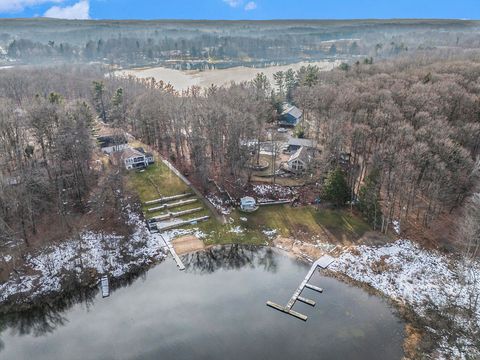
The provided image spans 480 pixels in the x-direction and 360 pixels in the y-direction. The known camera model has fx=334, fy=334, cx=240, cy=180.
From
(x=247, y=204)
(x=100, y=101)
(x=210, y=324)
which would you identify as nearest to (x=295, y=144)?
(x=247, y=204)

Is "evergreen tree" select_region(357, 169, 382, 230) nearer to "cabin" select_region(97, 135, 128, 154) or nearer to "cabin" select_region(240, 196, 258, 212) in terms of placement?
"cabin" select_region(240, 196, 258, 212)

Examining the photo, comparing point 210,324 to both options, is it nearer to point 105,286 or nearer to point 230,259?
point 230,259

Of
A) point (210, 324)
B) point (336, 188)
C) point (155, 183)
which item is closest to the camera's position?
point (210, 324)

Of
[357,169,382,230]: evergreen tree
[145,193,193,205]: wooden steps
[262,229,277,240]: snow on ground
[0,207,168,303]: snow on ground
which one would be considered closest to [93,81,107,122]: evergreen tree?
[145,193,193,205]: wooden steps

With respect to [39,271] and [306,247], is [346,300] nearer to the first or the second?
[306,247]

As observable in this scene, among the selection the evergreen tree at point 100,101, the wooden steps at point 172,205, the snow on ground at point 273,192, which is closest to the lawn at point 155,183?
the wooden steps at point 172,205

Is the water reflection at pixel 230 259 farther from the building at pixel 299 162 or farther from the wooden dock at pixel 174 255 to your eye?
the building at pixel 299 162
